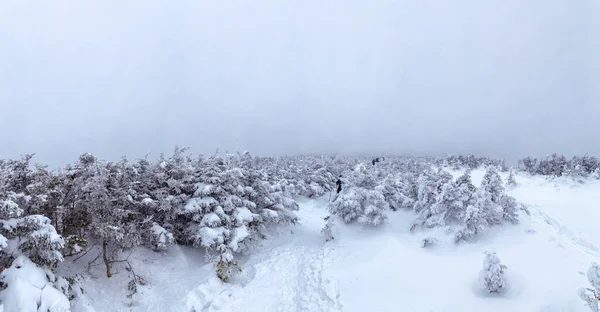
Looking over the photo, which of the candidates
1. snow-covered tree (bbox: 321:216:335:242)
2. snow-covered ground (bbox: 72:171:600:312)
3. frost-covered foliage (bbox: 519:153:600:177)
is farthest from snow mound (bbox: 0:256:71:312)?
frost-covered foliage (bbox: 519:153:600:177)

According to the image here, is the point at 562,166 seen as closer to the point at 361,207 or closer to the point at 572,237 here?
the point at 572,237

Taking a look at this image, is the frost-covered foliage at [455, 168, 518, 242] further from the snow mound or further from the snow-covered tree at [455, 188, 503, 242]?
the snow mound

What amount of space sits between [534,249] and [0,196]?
63.2 feet

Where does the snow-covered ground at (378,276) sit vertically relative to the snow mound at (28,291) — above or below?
below

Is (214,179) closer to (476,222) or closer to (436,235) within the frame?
(436,235)

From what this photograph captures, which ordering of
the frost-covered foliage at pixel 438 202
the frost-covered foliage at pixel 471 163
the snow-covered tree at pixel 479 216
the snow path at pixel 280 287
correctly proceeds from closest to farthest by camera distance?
the snow path at pixel 280 287 → the snow-covered tree at pixel 479 216 → the frost-covered foliage at pixel 438 202 → the frost-covered foliage at pixel 471 163

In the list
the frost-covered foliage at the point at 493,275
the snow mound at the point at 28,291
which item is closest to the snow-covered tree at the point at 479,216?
the frost-covered foliage at the point at 493,275

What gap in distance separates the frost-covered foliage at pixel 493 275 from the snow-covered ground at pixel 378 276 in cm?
33

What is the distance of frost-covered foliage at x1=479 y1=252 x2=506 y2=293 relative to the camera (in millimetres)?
11026

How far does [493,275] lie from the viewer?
1109cm

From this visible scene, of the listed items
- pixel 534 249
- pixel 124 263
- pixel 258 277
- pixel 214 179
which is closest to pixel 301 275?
pixel 258 277

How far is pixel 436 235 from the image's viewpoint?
650 inches

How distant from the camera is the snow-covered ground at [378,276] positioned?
11406mm

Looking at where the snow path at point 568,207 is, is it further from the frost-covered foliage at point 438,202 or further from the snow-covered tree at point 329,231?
the snow-covered tree at point 329,231
